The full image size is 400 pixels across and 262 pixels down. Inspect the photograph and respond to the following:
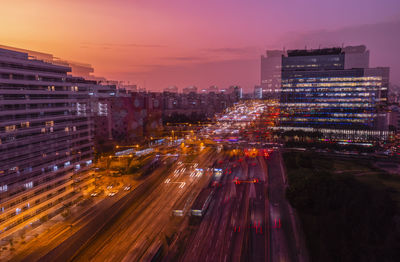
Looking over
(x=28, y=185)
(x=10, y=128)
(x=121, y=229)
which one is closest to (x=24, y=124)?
(x=10, y=128)

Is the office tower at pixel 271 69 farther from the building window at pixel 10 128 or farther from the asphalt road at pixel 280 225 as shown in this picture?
the building window at pixel 10 128

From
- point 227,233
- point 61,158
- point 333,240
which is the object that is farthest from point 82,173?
point 333,240

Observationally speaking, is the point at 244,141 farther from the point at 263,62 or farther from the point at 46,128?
the point at 263,62

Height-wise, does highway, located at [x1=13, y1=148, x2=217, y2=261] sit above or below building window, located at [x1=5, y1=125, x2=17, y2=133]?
below

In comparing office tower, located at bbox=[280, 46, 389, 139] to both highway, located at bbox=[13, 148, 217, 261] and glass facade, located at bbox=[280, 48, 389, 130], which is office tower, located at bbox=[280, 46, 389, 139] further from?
highway, located at bbox=[13, 148, 217, 261]

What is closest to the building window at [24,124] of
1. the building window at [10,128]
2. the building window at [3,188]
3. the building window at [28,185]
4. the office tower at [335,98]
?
the building window at [10,128]

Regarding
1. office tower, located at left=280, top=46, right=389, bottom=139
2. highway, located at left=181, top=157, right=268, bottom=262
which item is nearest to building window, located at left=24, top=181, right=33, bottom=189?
highway, located at left=181, top=157, right=268, bottom=262

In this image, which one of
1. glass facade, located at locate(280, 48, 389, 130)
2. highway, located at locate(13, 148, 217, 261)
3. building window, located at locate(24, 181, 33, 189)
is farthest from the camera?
glass facade, located at locate(280, 48, 389, 130)
